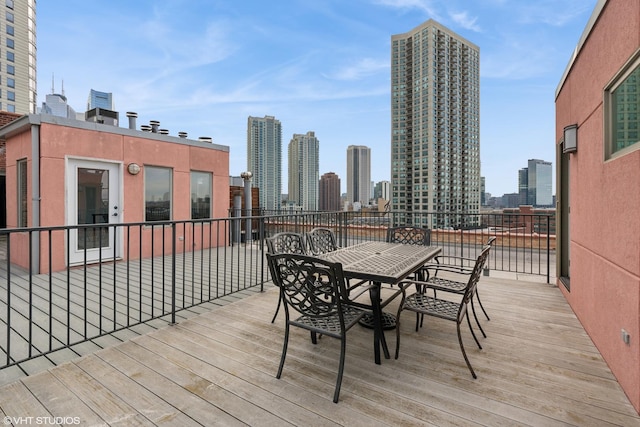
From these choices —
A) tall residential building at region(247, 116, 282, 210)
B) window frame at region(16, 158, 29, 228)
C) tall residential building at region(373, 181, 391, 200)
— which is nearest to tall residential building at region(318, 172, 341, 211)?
tall residential building at region(373, 181, 391, 200)

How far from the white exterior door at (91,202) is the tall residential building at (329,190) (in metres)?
30.2

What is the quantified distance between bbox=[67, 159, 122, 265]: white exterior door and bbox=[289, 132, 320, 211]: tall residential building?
87.5ft

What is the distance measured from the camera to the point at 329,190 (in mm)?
39750

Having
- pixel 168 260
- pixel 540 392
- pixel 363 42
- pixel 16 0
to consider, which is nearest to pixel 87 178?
pixel 168 260

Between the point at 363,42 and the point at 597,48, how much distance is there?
40.7ft

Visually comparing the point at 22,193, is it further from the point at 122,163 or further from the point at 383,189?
the point at 383,189

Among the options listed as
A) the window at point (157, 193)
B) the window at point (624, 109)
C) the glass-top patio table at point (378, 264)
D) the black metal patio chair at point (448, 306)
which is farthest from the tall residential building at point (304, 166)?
the window at point (624, 109)

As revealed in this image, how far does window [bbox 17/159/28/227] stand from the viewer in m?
5.48

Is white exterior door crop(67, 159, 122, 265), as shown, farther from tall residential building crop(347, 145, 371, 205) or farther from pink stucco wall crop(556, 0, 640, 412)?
tall residential building crop(347, 145, 371, 205)

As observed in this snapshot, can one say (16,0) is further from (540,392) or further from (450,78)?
(540,392)

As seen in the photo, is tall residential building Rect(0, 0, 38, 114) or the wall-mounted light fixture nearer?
the wall-mounted light fixture

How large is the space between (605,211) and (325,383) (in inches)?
92.3

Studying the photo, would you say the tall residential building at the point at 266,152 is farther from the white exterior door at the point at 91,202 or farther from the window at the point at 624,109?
the window at the point at 624,109

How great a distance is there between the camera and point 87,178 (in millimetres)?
5617
